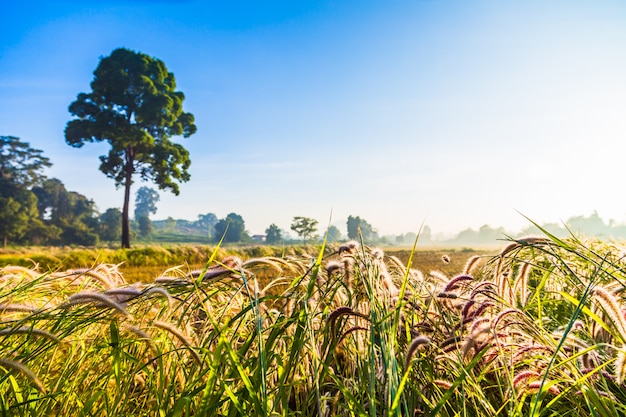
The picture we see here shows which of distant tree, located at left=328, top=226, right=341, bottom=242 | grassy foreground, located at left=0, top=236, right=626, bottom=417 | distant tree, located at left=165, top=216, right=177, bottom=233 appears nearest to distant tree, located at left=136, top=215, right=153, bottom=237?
distant tree, located at left=165, top=216, right=177, bottom=233

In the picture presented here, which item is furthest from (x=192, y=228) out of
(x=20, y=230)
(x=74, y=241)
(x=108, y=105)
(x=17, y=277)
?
(x=17, y=277)

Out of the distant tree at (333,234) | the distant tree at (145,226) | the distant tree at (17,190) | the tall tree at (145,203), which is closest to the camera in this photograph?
the distant tree at (333,234)

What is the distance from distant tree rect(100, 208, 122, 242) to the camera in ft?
198

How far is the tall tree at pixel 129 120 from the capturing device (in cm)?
2409

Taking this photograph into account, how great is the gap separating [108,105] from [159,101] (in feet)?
11.0

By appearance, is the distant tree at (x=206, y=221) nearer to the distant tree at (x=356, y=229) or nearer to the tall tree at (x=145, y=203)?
the tall tree at (x=145, y=203)

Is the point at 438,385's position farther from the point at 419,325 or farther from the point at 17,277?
the point at 17,277

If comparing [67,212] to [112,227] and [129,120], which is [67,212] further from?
[129,120]

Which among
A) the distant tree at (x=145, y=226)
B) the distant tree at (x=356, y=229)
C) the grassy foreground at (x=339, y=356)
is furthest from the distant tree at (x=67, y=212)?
the grassy foreground at (x=339, y=356)

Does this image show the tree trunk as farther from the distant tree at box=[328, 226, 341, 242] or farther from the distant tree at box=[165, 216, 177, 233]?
the distant tree at box=[165, 216, 177, 233]

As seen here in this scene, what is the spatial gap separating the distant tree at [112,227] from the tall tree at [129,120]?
40458 mm

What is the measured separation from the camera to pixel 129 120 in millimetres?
25484

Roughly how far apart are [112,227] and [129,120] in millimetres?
44608

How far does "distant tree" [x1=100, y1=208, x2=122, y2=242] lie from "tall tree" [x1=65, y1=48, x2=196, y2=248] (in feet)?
133
